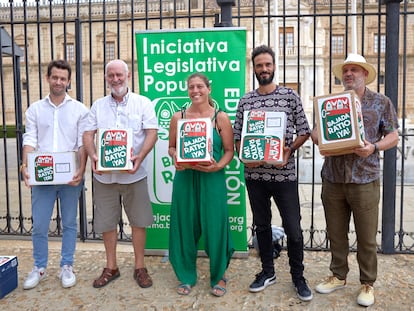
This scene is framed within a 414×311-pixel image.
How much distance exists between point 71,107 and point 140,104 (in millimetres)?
609

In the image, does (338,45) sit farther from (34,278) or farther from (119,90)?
(34,278)

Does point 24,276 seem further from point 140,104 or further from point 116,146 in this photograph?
point 140,104

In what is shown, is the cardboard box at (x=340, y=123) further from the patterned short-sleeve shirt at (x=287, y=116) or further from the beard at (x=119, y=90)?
the beard at (x=119, y=90)

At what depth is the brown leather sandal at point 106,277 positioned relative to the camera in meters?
3.71

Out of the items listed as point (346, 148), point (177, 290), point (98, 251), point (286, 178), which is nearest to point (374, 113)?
point (346, 148)

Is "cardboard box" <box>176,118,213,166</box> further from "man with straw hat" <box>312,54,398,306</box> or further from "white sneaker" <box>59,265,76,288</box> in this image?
"white sneaker" <box>59,265,76,288</box>

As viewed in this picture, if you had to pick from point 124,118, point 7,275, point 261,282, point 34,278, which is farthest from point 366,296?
point 7,275

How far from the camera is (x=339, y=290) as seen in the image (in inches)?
140

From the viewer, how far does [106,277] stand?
378 centimetres

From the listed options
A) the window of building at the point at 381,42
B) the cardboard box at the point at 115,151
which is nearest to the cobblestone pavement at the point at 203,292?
the cardboard box at the point at 115,151

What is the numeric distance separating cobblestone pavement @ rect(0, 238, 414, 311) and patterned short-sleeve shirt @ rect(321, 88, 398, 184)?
3.43 ft

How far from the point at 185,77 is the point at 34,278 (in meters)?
2.37

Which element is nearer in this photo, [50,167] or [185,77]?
[50,167]

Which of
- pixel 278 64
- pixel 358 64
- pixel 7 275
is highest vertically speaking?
pixel 278 64
